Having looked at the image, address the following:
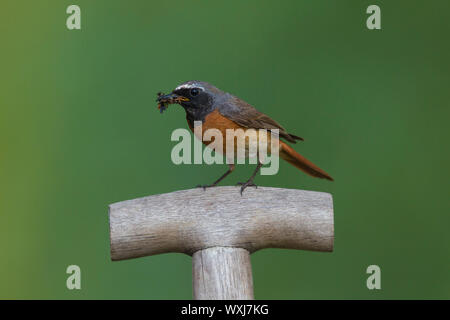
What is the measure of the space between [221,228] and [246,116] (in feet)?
2.14

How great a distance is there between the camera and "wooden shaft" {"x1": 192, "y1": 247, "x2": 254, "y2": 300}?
7.31 ft

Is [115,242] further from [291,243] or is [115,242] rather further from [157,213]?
[291,243]

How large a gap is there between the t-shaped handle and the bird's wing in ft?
1.48

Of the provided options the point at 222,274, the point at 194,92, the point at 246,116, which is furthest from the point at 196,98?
the point at 222,274

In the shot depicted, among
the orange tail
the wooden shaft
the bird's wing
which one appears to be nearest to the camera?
the wooden shaft

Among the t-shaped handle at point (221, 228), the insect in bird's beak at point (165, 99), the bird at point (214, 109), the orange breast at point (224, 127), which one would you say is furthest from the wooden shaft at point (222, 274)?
the insect in bird's beak at point (165, 99)

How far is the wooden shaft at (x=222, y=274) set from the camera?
2229mm

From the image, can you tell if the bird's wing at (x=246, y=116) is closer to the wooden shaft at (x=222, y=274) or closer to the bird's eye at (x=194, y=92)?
the bird's eye at (x=194, y=92)

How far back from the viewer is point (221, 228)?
2.33 metres

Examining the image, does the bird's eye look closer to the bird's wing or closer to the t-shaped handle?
the bird's wing

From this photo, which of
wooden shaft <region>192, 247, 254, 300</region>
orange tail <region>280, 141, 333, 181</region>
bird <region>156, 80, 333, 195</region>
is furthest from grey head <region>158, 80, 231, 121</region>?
wooden shaft <region>192, 247, 254, 300</region>

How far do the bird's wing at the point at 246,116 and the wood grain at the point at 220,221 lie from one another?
1.47 feet

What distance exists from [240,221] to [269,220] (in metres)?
0.11
